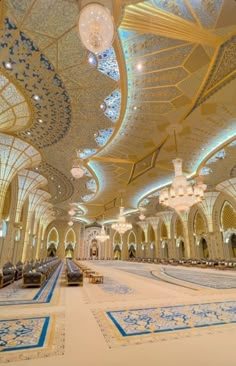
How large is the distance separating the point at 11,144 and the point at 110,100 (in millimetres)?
5211

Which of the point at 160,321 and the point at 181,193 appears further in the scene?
the point at 181,193

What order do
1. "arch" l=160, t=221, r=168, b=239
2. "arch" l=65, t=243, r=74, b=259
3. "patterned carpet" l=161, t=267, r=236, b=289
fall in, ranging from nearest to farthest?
"patterned carpet" l=161, t=267, r=236, b=289, "arch" l=160, t=221, r=168, b=239, "arch" l=65, t=243, r=74, b=259

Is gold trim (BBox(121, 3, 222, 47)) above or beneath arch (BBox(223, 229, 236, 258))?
above

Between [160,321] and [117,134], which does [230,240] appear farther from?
[160,321]

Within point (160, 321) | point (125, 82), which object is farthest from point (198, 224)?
point (160, 321)

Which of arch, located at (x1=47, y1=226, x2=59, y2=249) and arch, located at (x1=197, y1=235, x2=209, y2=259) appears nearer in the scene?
arch, located at (x1=197, y1=235, x2=209, y2=259)

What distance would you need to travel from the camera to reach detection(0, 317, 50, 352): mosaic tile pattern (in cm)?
261

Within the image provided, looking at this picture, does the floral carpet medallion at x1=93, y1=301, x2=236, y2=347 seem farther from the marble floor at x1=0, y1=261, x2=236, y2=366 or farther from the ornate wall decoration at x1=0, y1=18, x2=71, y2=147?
the ornate wall decoration at x1=0, y1=18, x2=71, y2=147

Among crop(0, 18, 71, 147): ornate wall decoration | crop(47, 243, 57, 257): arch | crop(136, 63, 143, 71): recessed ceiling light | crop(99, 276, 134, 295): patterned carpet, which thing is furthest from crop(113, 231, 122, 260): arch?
crop(136, 63, 143, 71): recessed ceiling light

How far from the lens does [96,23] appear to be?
103 inches

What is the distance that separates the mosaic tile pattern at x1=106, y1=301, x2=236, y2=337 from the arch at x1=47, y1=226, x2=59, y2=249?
100.0 feet

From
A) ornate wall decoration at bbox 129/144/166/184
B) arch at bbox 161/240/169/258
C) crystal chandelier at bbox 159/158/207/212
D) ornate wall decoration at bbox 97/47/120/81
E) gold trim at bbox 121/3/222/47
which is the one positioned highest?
gold trim at bbox 121/3/222/47

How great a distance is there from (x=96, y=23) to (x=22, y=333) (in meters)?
4.35

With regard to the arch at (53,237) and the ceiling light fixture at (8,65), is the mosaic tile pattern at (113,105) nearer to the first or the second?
the ceiling light fixture at (8,65)
